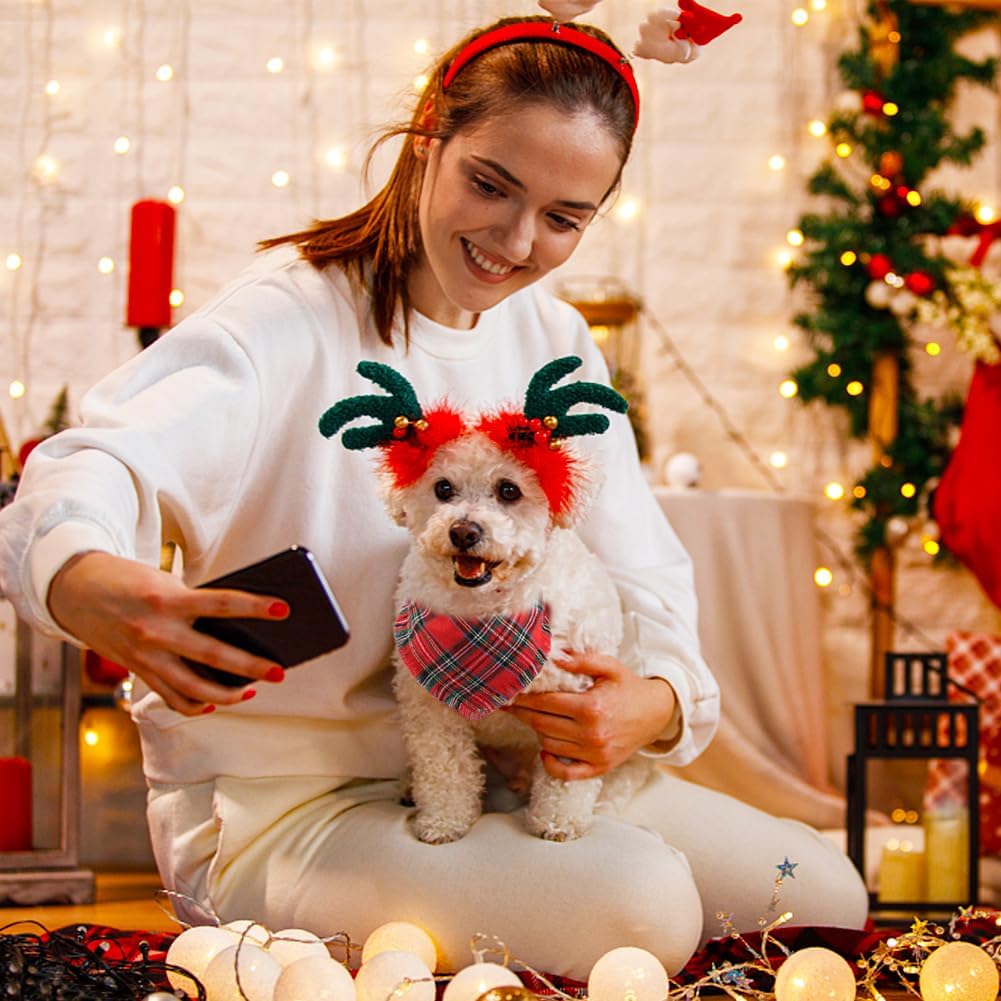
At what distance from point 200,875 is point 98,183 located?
7.05ft

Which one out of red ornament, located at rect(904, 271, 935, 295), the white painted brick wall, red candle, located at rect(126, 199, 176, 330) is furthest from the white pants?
red ornament, located at rect(904, 271, 935, 295)

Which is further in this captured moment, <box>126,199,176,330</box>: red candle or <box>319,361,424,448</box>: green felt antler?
<box>126,199,176,330</box>: red candle

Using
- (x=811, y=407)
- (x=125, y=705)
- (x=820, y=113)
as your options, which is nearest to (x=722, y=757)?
(x=811, y=407)

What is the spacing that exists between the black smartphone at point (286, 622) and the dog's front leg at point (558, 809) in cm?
48

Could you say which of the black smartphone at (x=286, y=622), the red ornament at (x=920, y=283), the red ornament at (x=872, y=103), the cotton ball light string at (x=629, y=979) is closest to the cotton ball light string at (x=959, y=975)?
the cotton ball light string at (x=629, y=979)

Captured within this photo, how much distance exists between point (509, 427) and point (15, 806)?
1384 mm

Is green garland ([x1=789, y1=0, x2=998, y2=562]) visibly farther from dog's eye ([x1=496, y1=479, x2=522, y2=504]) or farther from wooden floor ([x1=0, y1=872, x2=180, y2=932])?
dog's eye ([x1=496, y1=479, x2=522, y2=504])

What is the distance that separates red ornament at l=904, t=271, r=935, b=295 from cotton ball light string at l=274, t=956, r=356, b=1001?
2327mm

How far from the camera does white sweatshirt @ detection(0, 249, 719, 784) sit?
1098 mm

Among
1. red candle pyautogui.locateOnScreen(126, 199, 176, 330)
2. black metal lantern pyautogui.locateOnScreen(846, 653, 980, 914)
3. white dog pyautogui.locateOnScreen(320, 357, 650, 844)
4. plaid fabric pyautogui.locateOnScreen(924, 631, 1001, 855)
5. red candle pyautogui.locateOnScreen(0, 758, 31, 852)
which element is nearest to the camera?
white dog pyautogui.locateOnScreen(320, 357, 650, 844)

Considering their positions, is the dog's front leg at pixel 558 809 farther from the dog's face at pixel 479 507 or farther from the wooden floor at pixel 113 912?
the wooden floor at pixel 113 912

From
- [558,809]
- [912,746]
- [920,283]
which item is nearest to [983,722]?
[912,746]

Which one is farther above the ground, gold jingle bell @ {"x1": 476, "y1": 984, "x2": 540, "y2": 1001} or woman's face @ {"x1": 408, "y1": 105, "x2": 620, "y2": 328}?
woman's face @ {"x1": 408, "y1": 105, "x2": 620, "y2": 328}

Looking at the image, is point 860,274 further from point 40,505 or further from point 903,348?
point 40,505
